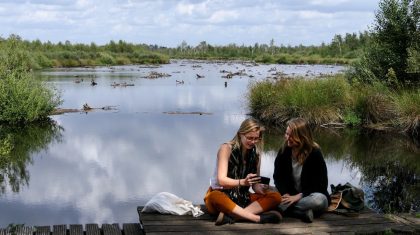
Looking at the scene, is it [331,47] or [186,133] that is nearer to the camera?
[186,133]

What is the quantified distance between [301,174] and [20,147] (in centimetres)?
1065

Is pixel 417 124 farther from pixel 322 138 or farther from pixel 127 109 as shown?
pixel 127 109

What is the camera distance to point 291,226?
21.0 ft

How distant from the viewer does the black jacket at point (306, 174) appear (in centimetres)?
670

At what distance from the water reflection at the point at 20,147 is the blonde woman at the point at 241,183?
5.85m

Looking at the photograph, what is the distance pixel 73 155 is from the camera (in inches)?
580

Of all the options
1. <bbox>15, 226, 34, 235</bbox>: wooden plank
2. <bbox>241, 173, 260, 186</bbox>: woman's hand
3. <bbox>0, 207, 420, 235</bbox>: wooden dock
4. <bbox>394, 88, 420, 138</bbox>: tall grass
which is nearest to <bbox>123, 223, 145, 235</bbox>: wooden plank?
<bbox>0, 207, 420, 235</bbox>: wooden dock

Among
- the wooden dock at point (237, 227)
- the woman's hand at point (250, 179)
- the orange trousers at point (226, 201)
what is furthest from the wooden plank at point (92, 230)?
the woman's hand at point (250, 179)

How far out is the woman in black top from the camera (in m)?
6.58

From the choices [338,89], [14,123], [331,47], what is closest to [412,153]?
[338,89]

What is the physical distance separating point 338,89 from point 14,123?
453 inches

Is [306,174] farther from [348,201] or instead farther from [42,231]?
[42,231]

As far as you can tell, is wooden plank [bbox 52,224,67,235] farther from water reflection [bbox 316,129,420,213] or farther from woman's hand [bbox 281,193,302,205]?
water reflection [bbox 316,129,420,213]

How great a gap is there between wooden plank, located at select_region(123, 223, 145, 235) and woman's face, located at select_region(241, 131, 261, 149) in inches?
65.1
